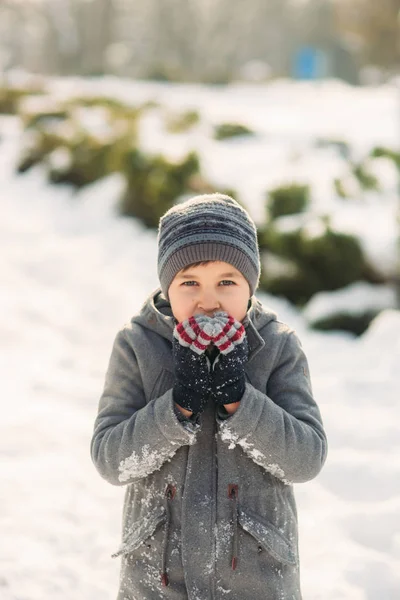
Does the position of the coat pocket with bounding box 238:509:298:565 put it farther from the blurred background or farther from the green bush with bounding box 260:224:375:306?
the green bush with bounding box 260:224:375:306

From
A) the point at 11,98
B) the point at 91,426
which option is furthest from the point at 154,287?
the point at 11,98

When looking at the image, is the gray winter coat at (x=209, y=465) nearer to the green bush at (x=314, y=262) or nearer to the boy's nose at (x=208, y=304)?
the boy's nose at (x=208, y=304)

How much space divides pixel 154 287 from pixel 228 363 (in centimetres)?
460

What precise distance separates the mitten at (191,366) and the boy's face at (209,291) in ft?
0.31

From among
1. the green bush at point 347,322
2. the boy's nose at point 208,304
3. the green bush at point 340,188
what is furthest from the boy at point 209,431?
the green bush at point 340,188

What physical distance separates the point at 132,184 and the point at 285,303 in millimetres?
3197

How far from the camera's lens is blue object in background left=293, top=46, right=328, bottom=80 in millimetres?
48125

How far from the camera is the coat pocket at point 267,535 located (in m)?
1.70

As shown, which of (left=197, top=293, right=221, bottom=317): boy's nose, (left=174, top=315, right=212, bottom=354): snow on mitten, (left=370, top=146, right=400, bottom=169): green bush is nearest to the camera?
(left=174, top=315, right=212, bottom=354): snow on mitten

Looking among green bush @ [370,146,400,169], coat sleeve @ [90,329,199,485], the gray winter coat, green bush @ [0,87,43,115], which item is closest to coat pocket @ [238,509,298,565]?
the gray winter coat

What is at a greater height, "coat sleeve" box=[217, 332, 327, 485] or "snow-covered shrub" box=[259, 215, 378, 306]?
"snow-covered shrub" box=[259, 215, 378, 306]

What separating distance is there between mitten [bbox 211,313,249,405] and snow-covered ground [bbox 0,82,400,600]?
4.11 feet

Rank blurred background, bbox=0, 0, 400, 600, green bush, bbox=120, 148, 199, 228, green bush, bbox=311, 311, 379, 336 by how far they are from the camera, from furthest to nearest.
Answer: green bush, bbox=120, 148, 199, 228, green bush, bbox=311, 311, 379, 336, blurred background, bbox=0, 0, 400, 600

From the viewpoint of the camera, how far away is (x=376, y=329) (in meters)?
4.83
